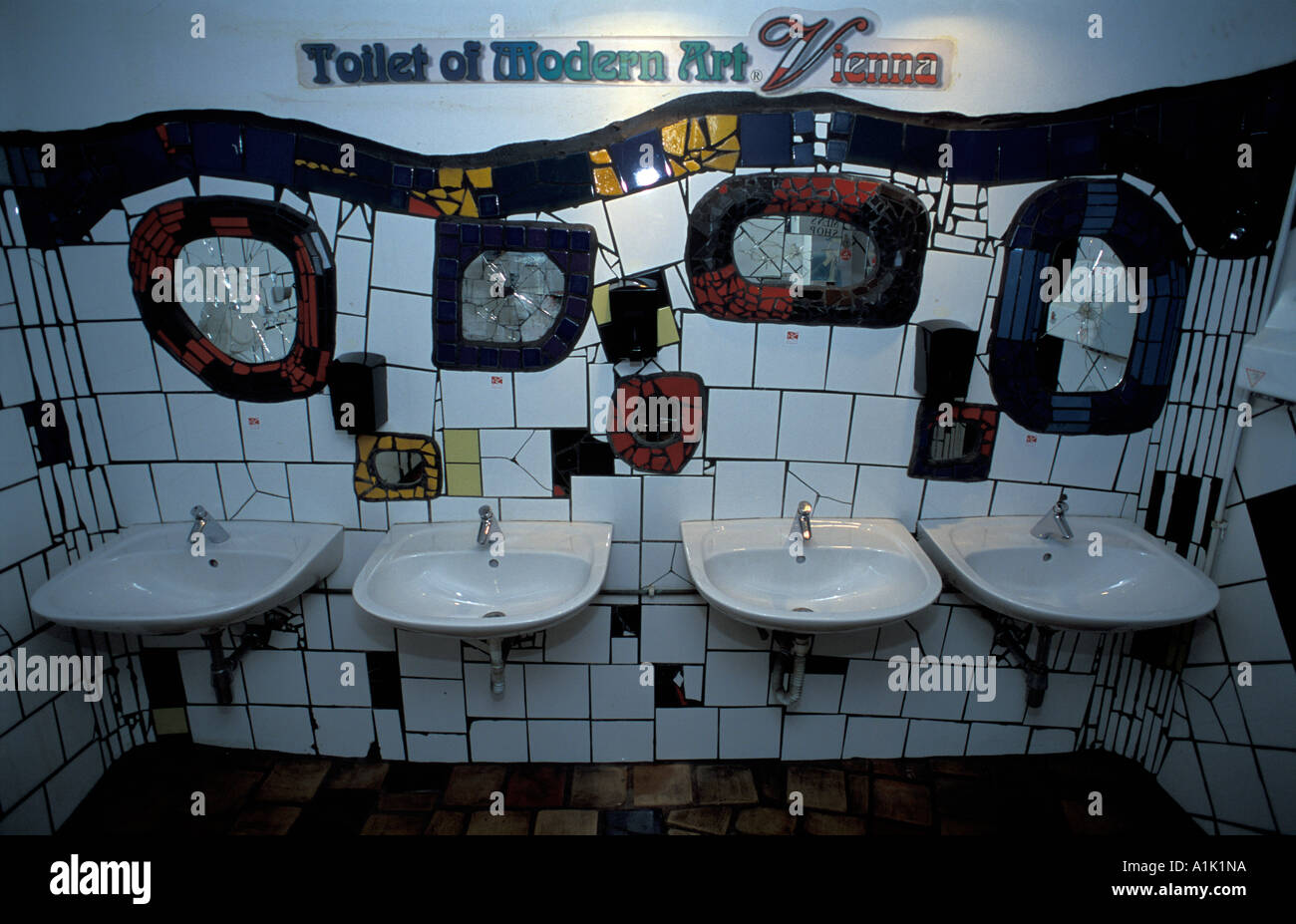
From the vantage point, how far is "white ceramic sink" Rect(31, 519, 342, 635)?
177 centimetres

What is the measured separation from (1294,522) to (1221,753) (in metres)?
0.67

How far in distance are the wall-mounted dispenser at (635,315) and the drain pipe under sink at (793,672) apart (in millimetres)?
904

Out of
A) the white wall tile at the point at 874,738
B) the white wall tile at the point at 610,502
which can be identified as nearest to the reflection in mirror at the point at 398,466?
the white wall tile at the point at 610,502

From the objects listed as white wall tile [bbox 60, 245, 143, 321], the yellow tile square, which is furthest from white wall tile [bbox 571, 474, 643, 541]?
the yellow tile square

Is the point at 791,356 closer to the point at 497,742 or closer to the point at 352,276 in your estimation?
the point at 352,276

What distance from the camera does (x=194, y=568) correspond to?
1941mm

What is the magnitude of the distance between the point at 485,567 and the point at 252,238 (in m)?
1.03

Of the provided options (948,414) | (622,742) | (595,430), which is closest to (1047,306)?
(948,414)

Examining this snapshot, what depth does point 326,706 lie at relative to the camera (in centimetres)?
217

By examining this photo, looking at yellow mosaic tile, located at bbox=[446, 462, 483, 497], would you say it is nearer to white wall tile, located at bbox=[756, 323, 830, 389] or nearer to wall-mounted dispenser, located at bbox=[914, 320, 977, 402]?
white wall tile, located at bbox=[756, 323, 830, 389]

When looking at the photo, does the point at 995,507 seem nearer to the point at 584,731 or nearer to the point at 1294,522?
the point at 1294,522

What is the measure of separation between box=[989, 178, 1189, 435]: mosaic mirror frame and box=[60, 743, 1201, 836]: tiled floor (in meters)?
1.11

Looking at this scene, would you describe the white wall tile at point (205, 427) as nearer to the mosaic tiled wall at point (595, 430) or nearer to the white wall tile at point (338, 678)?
the mosaic tiled wall at point (595, 430)

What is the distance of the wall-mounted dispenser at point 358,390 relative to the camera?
1785 mm
